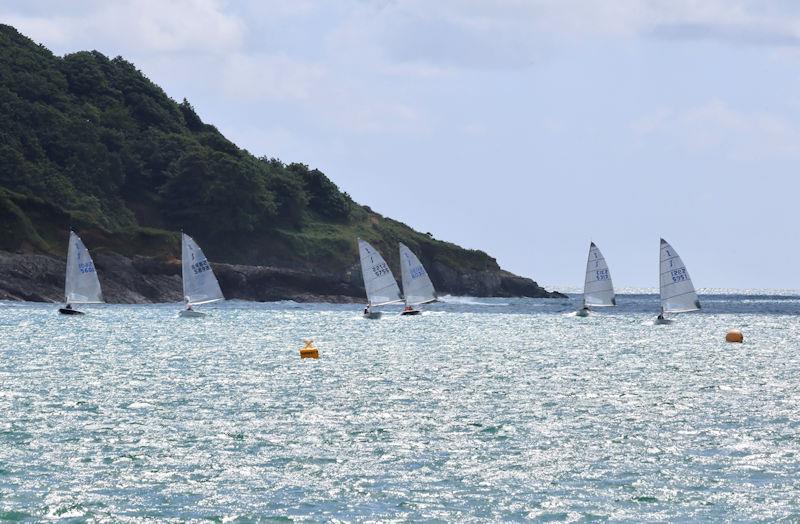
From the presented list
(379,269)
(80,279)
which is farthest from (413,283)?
(80,279)

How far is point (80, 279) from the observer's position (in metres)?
99.2

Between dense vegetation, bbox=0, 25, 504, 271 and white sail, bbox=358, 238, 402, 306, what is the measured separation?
2041 inches

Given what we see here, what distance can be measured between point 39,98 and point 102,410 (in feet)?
505

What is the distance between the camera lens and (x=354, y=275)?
566 feet

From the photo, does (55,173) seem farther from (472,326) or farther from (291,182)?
(472,326)

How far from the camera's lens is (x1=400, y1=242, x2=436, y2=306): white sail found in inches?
4171

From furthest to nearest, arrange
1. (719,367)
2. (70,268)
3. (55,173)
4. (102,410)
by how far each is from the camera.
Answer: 1. (55,173)
2. (70,268)
3. (719,367)
4. (102,410)

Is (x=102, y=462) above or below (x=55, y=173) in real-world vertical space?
below

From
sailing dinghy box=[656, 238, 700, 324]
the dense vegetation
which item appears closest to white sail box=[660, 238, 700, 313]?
sailing dinghy box=[656, 238, 700, 324]

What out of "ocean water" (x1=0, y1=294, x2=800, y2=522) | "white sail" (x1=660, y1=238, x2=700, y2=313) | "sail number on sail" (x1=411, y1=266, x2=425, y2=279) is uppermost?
"sail number on sail" (x1=411, y1=266, x2=425, y2=279)

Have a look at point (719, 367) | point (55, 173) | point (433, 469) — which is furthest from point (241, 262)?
point (433, 469)

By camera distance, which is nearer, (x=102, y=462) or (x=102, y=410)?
(x=102, y=462)

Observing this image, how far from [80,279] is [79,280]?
12 centimetres

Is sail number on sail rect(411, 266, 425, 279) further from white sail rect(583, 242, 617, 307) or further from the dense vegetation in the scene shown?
the dense vegetation
